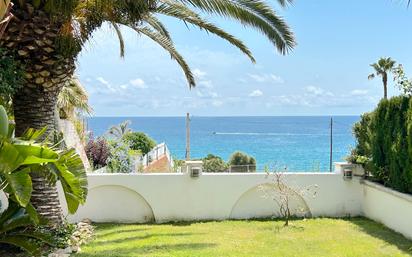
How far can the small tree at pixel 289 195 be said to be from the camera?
1189 cm

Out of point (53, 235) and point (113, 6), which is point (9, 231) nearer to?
point (53, 235)

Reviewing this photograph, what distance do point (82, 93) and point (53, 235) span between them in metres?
10.6

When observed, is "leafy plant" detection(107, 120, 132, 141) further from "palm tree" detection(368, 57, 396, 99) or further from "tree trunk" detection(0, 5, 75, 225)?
"palm tree" detection(368, 57, 396, 99)

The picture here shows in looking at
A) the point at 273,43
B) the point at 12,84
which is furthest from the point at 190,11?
the point at 12,84

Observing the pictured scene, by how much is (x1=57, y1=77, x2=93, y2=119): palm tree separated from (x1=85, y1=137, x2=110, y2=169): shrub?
1541 millimetres

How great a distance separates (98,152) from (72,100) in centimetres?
310

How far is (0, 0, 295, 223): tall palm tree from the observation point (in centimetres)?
766

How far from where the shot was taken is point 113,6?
7.58 metres

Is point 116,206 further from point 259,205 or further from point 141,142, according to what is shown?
point 141,142

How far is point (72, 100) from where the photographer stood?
57.6 feet

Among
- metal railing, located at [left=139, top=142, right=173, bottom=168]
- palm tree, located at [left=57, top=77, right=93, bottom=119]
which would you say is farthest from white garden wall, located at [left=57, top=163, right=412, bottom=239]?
metal railing, located at [left=139, top=142, right=173, bottom=168]

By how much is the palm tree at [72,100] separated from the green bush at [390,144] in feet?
32.8

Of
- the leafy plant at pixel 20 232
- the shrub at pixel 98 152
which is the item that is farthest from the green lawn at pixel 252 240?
the shrub at pixel 98 152

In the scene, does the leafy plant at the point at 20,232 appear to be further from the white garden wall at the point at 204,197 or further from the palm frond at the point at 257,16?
the palm frond at the point at 257,16
